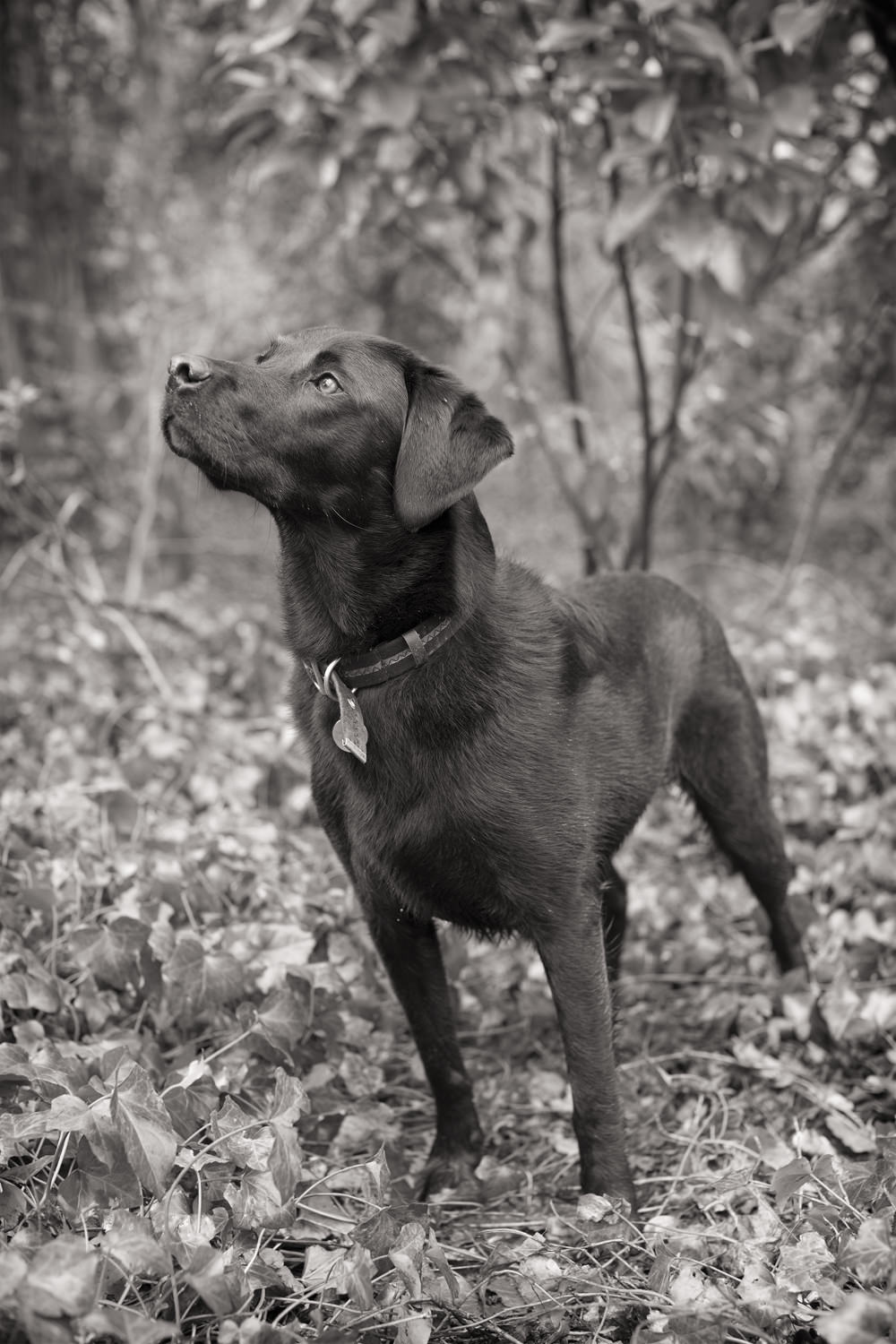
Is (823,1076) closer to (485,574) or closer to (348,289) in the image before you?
(485,574)

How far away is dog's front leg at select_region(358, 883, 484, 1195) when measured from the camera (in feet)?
8.91

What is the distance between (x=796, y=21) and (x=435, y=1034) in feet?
10.4

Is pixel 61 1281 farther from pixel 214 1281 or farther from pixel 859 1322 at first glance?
pixel 859 1322

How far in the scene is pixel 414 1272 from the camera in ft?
6.71

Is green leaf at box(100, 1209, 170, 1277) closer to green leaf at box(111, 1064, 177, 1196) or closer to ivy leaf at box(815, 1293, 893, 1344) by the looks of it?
green leaf at box(111, 1064, 177, 1196)

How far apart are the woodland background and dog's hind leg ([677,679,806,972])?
0.68ft

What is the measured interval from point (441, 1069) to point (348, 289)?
30.5 ft

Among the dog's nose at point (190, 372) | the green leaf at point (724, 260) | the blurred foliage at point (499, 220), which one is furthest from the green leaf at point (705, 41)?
the dog's nose at point (190, 372)

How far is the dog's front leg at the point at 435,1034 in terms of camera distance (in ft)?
8.91

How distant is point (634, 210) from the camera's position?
397 cm


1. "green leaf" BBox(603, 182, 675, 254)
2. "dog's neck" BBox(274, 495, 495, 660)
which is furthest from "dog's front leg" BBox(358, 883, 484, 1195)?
"green leaf" BBox(603, 182, 675, 254)

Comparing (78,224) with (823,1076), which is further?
(78,224)

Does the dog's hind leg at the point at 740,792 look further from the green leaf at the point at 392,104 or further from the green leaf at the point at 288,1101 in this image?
the green leaf at the point at 392,104

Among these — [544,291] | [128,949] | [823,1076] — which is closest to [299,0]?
[128,949]
